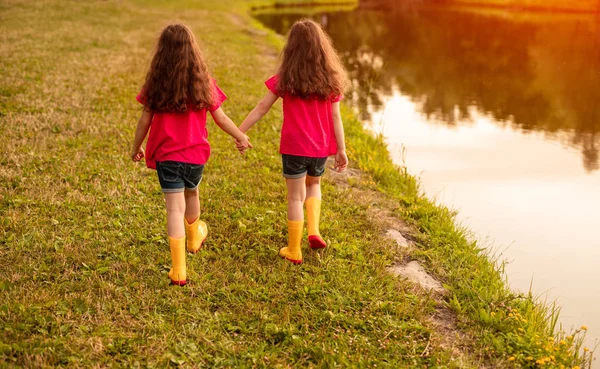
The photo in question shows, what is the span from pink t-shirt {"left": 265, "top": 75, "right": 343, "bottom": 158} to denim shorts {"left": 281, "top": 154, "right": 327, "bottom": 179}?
0.07 m

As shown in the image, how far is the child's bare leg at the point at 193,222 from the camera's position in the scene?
4.13 m

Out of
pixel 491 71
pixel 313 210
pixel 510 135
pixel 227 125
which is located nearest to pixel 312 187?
pixel 313 210

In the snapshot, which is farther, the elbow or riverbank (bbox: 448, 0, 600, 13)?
riverbank (bbox: 448, 0, 600, 13)

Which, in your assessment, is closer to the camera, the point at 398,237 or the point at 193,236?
the point at 193,236

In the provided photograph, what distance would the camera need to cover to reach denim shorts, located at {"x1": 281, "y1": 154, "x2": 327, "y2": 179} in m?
4.06

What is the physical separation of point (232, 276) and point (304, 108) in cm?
131

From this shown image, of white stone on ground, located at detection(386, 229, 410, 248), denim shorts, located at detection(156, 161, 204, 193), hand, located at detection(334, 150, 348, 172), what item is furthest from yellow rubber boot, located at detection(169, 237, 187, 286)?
white stone on ground, located at detection(386, 229, 410, 248)

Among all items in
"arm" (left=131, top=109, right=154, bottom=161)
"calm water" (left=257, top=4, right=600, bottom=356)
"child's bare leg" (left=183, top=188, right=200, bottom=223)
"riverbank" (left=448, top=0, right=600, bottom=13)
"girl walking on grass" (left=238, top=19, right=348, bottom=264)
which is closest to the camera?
"arm" (left=131, top=109, right=154, bottom=161)

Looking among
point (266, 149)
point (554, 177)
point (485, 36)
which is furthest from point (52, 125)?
point (485, 36)

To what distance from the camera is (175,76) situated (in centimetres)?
364

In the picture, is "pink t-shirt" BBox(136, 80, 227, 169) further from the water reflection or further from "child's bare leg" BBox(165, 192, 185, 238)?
the water reflection

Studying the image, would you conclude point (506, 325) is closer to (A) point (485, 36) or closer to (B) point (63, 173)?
(B) point (63, 173)

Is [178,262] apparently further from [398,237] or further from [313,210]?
[398,237]

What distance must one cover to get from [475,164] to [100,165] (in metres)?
4.69
